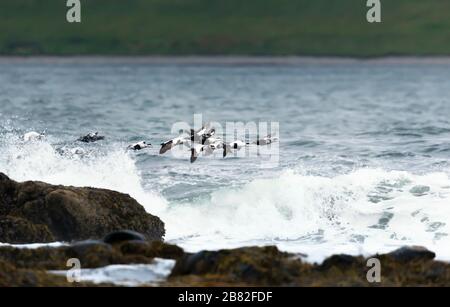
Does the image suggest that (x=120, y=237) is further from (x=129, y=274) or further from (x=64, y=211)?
(x=64, y=211)

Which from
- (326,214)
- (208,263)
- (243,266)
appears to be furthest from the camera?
(326,214)

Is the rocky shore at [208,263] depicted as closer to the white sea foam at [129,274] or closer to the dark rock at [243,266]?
the dark rock at [243,266]

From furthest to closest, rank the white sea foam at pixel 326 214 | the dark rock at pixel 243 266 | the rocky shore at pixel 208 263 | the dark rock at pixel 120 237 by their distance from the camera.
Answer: the white sea foam at pixel 326 214 < the dark rock at pixel 120 237 < the dark rock at pixel 243 266 < the rocky shore at pixel 208 263

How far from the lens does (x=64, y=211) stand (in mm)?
15883

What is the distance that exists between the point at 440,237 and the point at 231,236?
3946 mm

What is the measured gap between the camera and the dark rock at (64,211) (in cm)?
1581

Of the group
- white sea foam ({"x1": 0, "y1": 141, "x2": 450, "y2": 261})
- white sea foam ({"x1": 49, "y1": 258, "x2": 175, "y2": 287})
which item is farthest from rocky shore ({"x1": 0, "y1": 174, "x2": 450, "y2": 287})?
white sea foam ({"x1": 0, "y1": 141, "x2": 450, "y2": 261})

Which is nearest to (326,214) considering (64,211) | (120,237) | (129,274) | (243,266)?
(64,211)

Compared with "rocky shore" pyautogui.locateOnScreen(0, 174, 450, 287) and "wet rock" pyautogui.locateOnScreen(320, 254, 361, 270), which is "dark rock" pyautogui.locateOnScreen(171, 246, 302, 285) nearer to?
"rocky shore" pyautogui.locateOnScreen(0, 174, 450, 287)

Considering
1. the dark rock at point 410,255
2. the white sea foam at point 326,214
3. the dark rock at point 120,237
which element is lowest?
the white sea foam at point 326,214

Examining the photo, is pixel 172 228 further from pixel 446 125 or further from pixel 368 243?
pixel 446 125

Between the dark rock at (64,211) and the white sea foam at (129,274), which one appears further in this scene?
the dark rock at (64,211)

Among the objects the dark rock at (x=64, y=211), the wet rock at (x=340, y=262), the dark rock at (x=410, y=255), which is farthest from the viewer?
the dark rock at (x=64, y=211)

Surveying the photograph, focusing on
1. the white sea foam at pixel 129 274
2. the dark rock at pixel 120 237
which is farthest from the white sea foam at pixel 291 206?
the white sea foam at pixel 129 274
